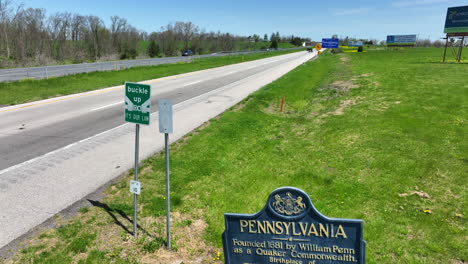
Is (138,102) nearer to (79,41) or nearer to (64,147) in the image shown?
(64,147)

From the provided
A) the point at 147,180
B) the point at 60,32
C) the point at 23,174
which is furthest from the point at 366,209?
the point at 60,32

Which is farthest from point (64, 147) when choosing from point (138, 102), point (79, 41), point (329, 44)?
point (79, 41)

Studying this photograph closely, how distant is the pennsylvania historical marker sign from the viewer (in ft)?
10.9

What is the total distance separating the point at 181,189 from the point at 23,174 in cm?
396

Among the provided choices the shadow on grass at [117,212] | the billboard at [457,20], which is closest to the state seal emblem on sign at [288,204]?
the shadow on grass at [117,212]

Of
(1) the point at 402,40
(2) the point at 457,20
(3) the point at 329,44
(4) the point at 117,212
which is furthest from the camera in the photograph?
(1) the point at 402,40

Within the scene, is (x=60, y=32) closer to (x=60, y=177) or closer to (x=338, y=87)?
(x=338, y=87)

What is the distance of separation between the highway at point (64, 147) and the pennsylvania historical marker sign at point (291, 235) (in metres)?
3.92

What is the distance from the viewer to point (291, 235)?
11.3 feet

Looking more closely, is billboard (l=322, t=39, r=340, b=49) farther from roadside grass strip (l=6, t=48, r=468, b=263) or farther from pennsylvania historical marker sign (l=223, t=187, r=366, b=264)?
pennsylvania historical marker sign (l=223, t=187, r=366, b=264)

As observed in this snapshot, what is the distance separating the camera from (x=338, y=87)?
68.8ft

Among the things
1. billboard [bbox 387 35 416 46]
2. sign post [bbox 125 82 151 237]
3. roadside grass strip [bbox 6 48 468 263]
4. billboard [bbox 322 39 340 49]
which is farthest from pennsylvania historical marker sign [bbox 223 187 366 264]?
billboard [bbox 387 35 416 46]

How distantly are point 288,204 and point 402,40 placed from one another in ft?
418

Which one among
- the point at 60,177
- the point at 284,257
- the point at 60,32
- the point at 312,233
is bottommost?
the point at 60,177
